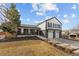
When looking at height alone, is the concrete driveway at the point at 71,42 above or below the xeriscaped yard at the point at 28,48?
above

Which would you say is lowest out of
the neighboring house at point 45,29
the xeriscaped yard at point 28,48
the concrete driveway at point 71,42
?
the xeriscaped yard at point 28,48

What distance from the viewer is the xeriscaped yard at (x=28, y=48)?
103 inches

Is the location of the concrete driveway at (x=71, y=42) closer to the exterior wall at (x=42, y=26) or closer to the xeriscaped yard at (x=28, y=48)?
the xeriscaped yard at (x=28, y=48)

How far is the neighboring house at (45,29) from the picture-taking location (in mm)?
2662

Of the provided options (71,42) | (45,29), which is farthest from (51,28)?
(71,42)

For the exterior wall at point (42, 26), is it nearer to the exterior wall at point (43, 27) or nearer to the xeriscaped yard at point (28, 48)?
the exterior wall at point (43, 27)

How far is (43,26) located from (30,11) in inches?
10.8

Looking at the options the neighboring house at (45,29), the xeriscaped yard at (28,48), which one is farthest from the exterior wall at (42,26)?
the xeriscaped yard at (28,48)

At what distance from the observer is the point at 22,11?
104 inches

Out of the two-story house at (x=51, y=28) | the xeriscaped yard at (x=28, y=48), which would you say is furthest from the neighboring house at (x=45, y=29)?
the xeriscaped yard at (x=28, y=48)

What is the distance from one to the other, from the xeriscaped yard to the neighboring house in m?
0.12

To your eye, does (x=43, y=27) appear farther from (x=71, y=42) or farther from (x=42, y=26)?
(x=71, y=42)

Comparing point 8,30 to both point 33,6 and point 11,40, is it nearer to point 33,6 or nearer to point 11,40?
point 11,40

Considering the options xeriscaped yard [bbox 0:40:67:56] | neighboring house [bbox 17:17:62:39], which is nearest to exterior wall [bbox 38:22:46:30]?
neighboring house [bbox 17:17:62:39]
